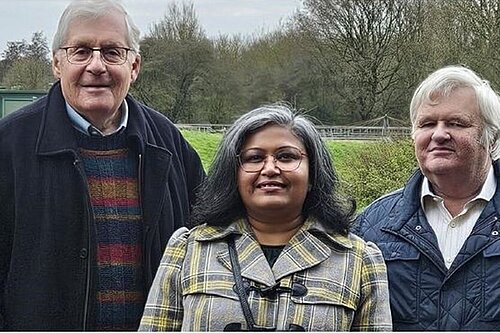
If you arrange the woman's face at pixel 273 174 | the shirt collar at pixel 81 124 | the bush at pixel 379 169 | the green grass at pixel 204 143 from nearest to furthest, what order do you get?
1. the woman's face at pixel 273 174
2. the shirt collar at pixel 81 124
3. the bush at pixel 379 169
4. the green grass at pixel 204 143

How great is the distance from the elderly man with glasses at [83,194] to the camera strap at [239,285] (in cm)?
50

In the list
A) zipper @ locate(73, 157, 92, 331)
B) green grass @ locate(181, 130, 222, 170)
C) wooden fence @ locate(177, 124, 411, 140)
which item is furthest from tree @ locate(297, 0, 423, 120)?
zipper @ locate(73, 157, 92, 331)

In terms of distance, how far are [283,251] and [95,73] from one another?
1.00 metres

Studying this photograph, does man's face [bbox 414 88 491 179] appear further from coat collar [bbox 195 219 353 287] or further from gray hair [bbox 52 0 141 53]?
gray hair [bbox 52 0 141 53]

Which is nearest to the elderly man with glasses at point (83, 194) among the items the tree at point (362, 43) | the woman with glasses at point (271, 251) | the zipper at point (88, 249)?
the zipper at point (88, 249)

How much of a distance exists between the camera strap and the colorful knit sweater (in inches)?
21.0

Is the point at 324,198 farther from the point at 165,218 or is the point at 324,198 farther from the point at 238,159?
the point at 165,218

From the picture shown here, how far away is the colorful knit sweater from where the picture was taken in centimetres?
289

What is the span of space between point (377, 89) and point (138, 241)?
766 inches

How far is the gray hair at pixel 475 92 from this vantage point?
2857 mm

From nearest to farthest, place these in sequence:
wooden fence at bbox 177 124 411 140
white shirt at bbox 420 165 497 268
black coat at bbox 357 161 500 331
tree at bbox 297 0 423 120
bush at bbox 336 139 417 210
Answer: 1. black coat at bbox 357 161 500 331
2. white shirt at bbox 420 165 497 268
3. bush at bbox 336 139 417 210
4. wooden fence at bbox 177 124 411 140
5. tree at bbox 297 0 423 120

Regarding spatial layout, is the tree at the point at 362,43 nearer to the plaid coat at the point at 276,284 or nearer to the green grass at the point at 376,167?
the green grass at the point at 376,167

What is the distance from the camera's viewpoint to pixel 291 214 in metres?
2.56

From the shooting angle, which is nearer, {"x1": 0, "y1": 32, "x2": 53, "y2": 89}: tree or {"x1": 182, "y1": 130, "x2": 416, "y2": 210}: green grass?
{"x1": 182, "y1": 130, "x2": 416, "y2": 210}: green grass
